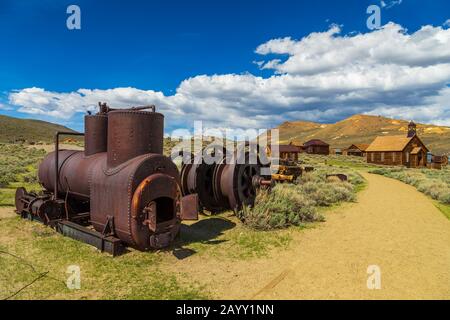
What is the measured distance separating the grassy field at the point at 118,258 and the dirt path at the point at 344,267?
0.39 metres

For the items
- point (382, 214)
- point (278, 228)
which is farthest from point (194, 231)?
point (382, 214)

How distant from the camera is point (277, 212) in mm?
10070

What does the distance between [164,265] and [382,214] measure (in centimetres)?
894

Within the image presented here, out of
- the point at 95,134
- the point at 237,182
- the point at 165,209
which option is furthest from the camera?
the point at 237,182

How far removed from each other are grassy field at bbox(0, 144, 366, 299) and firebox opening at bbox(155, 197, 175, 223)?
0.74 m

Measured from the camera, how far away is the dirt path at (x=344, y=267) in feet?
17.4

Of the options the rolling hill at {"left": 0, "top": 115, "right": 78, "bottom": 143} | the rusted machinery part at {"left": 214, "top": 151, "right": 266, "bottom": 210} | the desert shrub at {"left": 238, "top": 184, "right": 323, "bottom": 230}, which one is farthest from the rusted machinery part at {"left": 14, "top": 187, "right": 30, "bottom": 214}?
the rolling hill at {"left": 0, "top": 115, "right": 78, "bottom": 143}

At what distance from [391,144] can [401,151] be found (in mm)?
3528

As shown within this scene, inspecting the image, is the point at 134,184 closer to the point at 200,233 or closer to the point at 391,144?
the point at 200,233

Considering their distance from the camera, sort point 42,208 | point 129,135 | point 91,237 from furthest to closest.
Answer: point 42,208 < point 91,237 < point 129,135

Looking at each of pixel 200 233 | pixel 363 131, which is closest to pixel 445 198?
pixel 200 233

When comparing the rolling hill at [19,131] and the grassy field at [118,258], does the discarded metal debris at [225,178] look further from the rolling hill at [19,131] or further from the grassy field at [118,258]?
the rolling hill at [19,131]

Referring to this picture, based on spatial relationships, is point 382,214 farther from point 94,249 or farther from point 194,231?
point 94,249
